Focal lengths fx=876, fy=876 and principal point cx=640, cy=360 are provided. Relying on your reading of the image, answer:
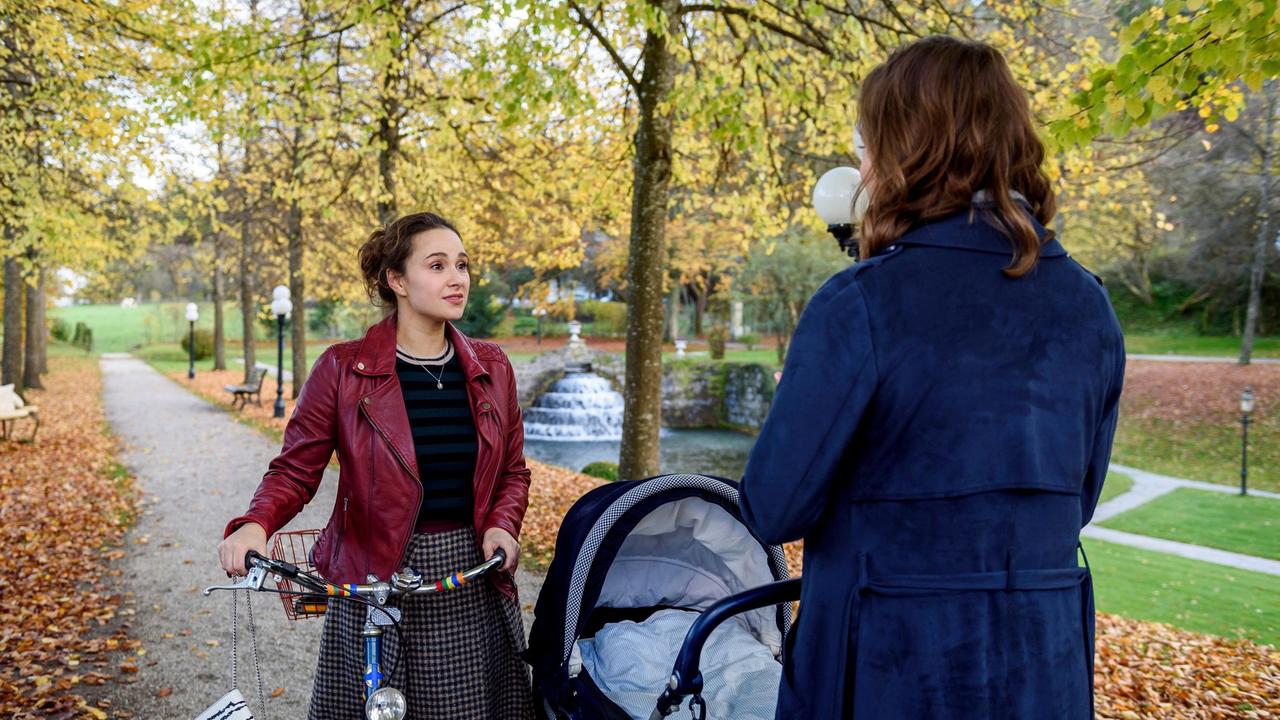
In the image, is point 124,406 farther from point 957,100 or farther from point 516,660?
point 957,100

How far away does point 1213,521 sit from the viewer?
13.5 metres

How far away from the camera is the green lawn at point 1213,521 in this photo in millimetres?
12305

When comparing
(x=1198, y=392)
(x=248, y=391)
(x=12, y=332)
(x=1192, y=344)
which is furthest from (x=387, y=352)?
(x=1192, y=344)

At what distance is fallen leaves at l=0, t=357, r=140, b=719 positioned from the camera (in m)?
4.77

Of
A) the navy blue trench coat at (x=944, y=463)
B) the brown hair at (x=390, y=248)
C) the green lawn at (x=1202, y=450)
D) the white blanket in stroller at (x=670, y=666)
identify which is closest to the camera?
the navy blue trench coat at (x=944, y=463)

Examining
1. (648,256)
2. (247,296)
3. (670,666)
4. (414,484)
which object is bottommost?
(670,666)

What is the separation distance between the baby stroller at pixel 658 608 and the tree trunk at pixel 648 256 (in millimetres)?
3766

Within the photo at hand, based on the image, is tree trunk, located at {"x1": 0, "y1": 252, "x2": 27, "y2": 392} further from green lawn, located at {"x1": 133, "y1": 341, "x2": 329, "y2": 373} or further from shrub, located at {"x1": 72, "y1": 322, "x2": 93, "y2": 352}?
shrub, located at {"x1": 72, "y1": 322, "x2": 93, "y2": 352}

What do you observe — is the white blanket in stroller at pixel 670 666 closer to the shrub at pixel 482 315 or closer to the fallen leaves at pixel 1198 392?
the fallen leaves at pixel 1198 392

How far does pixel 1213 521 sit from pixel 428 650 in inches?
574

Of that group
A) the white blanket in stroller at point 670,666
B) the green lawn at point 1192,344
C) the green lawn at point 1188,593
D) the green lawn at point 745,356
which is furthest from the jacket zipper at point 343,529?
the green lawn at point 1192,344

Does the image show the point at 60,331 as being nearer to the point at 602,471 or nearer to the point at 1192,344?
the point at 602,471

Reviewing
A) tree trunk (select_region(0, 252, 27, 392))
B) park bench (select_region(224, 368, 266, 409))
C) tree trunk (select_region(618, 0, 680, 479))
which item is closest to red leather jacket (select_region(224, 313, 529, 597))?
tree trunk (select_region(618, 0, 680, 479))

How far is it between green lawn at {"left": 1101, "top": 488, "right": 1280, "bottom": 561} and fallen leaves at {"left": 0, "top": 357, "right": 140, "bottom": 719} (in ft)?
43.0
